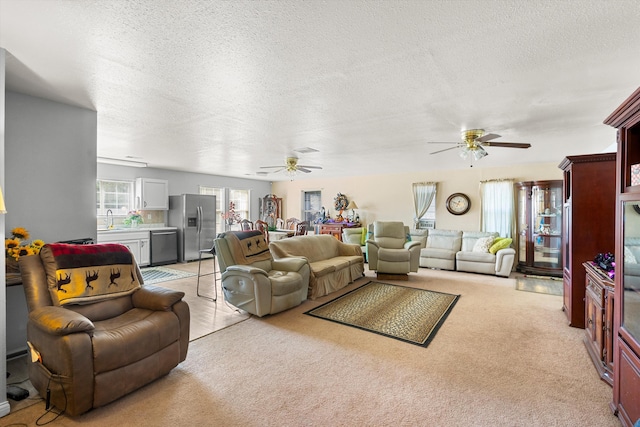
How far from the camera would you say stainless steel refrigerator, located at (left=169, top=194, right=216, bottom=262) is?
7125mm

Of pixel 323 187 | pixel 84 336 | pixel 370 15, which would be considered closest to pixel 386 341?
pixel 84 336

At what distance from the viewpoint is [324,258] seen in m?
5.34

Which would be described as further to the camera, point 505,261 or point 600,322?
point 505,261

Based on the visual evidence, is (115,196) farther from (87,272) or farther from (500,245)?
(500,245)

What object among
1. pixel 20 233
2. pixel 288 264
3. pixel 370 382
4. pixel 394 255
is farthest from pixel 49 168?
pixel 394 255

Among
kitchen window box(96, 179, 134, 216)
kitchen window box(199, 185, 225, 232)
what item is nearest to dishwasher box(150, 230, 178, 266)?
kitchen window box(96, 179, 134, 216)

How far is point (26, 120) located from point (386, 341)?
394 cm

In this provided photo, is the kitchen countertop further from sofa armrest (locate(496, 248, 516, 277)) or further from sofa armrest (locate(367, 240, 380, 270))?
sofa armrest (locate(496, 248, 516, 277))

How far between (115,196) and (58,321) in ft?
19.0

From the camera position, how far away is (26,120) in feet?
8.87

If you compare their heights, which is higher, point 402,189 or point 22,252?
point 402,189

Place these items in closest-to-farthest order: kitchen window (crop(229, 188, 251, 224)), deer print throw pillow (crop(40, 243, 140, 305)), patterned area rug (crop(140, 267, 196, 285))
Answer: deer print throw pillow (crop(40, 243, 140, 305)) → patterned area rug (crop(140, 267, 196, 285)) → kitchen window (crop(229, 188, 251, 224))

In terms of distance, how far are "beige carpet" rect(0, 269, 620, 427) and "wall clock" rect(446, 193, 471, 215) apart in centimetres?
396

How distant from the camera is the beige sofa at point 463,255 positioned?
19.1 feet
